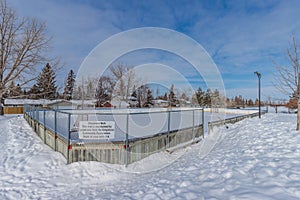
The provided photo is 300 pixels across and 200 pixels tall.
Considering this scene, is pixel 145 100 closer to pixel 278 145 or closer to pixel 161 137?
pixel 161 137

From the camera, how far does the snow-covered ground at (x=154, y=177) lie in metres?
2.69

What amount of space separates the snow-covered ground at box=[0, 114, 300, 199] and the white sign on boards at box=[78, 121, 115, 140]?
0.78 m

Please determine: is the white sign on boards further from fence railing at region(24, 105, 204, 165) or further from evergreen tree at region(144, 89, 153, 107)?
evergreen tree at region(144, 89, 153, 107)

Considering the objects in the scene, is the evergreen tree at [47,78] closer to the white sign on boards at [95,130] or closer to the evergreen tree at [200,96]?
the white sign on boards at [95,130]

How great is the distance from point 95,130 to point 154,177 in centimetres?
229

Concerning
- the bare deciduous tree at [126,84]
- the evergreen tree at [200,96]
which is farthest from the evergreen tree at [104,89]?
the evergreen tree at [200,96]

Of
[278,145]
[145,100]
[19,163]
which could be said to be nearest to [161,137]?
[278,145]

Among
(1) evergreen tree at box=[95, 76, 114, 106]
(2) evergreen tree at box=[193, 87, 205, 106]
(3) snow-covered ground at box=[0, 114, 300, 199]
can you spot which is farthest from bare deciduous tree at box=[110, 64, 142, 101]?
(3) snow-covered ground at box=[0, 114, 300, 199]

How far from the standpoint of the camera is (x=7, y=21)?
14719mm

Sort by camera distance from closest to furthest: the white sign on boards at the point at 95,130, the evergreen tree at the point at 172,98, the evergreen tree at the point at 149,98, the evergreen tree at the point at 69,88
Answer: the white sign on boards at the point at 95,130 → the evergreen tree at the point at 149,98 → the evergreen tree at the point at 172,98 → the evergreen tree at the point at 69,88

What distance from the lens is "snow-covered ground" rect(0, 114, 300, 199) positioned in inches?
106

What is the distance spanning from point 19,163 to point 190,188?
15.3ft

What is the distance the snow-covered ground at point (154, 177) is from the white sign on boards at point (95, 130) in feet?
2.56

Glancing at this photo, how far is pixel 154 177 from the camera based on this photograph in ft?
13.6
